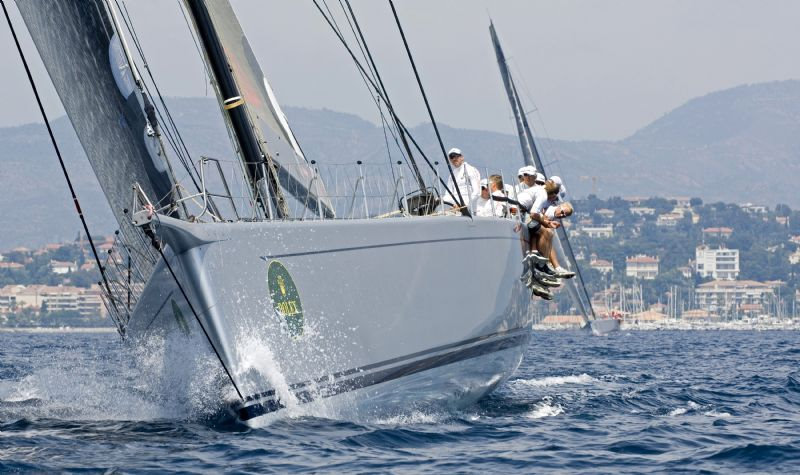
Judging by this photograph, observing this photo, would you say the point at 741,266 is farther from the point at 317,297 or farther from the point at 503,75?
the point at 317,297

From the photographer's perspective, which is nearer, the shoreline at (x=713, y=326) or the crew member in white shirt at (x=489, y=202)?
the crew member in white shirt at (x=489, y=202)

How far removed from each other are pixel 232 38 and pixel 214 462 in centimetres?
467

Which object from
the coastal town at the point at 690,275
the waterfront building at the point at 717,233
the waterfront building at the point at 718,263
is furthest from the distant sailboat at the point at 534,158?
the waterfront building at the point at 717,233

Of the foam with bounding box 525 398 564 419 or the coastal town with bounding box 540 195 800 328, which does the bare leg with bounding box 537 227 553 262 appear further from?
the coastal town with bounding box 540 195 800 328

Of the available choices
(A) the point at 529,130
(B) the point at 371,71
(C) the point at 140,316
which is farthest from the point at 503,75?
(C) the point at 140,316

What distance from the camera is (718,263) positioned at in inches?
6639

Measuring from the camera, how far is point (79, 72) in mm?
9406

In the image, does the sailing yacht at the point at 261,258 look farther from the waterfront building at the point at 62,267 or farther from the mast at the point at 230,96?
the waterfront building at the point at 62,267

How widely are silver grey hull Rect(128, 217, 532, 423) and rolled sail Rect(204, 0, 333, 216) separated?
1.07 metres

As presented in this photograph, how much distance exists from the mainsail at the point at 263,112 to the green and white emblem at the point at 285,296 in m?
1.68

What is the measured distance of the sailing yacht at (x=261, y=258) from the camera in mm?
7898

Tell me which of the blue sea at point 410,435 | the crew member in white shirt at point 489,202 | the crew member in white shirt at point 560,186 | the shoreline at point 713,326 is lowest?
the shoreline at point 713,326

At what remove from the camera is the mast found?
9.74 m

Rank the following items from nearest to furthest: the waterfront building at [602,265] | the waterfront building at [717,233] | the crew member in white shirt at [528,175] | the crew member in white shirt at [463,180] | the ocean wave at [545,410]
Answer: the ocean wave at [545,410] → the crew member in white shirt at [463,180] → the crew member in white shirt at [528,175] → the waterfront building at [602,265] → the waterfront building at [717,233]
